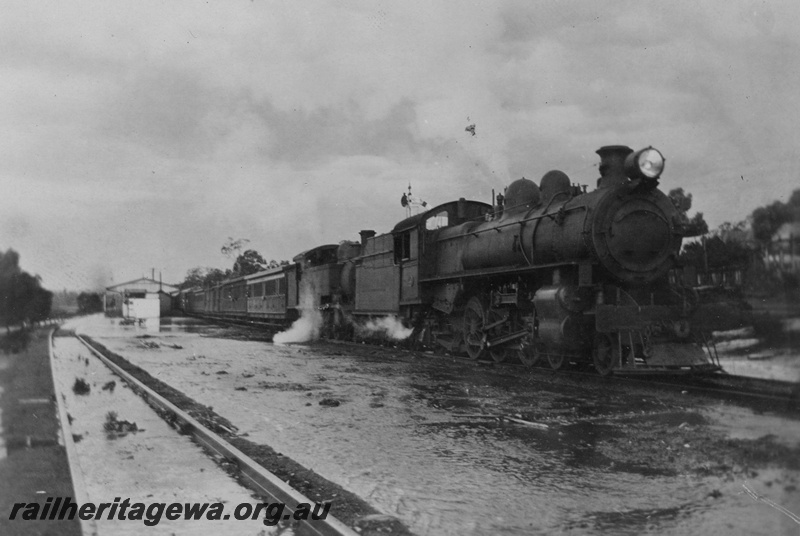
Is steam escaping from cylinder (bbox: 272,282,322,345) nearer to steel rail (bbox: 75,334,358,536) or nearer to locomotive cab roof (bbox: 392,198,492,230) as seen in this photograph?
locomotive cab roof (bbox: 392,198,492,230)

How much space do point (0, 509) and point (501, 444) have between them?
395cm

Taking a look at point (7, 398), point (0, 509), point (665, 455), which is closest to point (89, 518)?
point (0, 509)

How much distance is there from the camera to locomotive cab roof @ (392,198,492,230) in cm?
1656

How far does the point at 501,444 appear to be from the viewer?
6.10 m

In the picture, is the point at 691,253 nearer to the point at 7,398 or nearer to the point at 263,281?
the point at 7,398

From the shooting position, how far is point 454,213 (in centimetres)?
1680

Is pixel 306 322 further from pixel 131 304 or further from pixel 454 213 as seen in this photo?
pixel 131 304

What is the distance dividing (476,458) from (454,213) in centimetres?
1161

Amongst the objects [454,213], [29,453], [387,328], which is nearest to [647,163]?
[454,213]

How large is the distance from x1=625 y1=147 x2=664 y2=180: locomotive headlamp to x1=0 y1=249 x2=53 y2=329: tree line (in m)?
8.30

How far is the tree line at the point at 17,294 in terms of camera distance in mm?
5047

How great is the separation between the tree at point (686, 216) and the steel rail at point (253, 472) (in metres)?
8.33

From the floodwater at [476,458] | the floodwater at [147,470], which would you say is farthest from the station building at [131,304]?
the floodwater at [147,470]

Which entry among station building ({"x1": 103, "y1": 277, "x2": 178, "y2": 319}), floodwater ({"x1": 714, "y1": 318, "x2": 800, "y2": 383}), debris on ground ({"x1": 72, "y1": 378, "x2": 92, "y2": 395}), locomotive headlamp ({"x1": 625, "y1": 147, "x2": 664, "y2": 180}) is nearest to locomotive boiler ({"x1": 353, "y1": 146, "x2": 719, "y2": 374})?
locomotive headlamp ({"x1": 625, "y1": 147, "x2": 664, "y2": 180})
